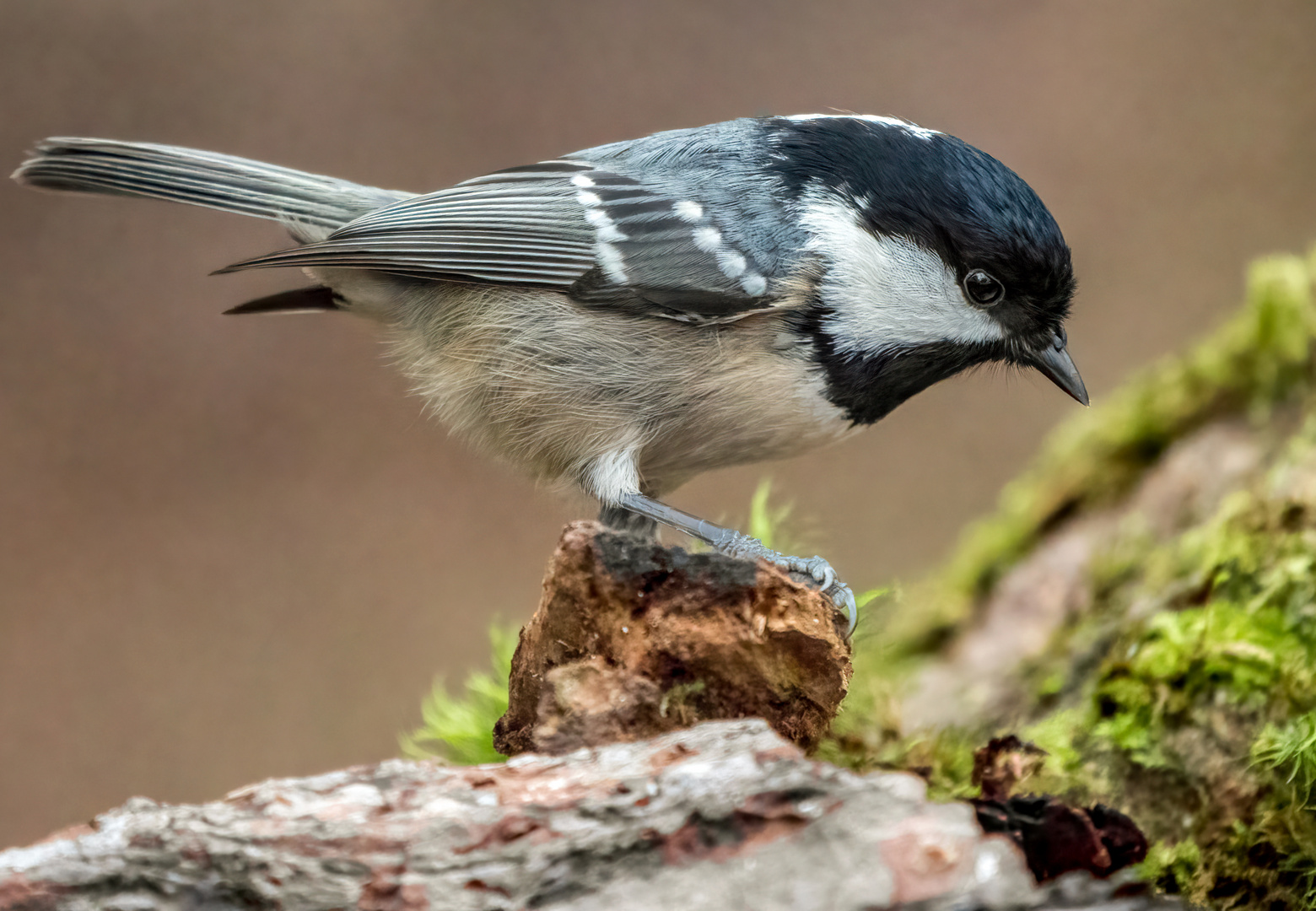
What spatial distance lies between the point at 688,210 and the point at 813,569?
499mm

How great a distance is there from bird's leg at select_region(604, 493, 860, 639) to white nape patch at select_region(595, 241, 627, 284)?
0.28 m

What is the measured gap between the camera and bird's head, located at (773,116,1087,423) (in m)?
1.16

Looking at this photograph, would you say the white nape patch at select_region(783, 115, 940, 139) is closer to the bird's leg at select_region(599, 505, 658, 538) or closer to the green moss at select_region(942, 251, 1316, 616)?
the bird's leg at select_region(599, 505, 658, 538)

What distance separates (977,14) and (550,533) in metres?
2.00

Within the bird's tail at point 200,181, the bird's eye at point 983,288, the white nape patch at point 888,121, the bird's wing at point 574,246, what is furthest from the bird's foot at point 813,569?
the bird's tail at point 200,181

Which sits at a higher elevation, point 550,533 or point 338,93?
point 338,93

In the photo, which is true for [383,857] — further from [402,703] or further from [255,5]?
[255,5]

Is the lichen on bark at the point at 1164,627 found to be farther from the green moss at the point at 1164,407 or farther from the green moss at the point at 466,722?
the green moss at the point at 466,722

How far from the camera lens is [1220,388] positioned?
5.94 feet

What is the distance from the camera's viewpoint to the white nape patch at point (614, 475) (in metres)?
1.27

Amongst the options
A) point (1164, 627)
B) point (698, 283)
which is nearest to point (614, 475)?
point (698, 283)

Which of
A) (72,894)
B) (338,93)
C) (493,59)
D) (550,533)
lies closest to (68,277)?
(338,93)

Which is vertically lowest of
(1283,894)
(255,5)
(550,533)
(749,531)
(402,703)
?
(1283,894)

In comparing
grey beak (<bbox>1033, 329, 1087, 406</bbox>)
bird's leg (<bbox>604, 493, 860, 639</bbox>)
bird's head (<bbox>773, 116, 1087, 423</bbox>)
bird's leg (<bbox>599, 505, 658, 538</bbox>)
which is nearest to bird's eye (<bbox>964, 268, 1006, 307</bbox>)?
bird's head (<bbox>773, 116, 1087, 423</bbox>)
